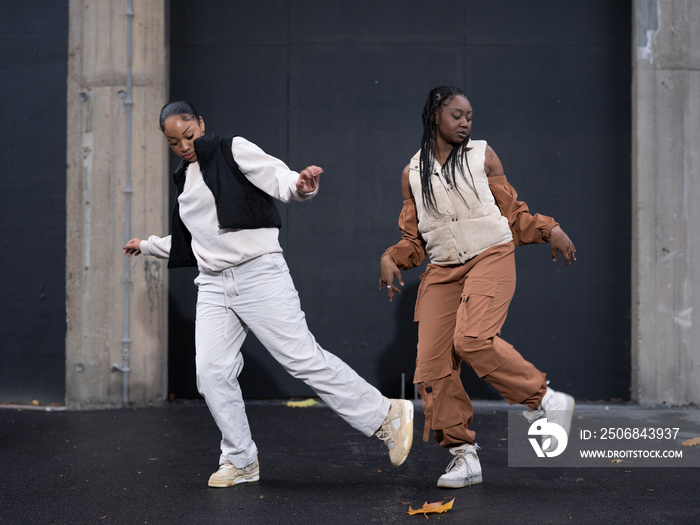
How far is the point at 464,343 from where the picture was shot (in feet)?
13.2

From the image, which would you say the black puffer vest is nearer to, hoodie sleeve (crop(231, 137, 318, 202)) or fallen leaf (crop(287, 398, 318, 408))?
hoodie sleeve (crop(231, 137, 318, 202))

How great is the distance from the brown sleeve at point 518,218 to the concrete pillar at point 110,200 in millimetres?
3647

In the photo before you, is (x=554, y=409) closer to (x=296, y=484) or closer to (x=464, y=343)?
(x=464, y=343)

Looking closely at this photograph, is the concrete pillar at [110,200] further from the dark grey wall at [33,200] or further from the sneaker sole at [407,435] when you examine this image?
the sneaker sole at [407,435]

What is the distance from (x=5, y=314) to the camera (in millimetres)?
7324

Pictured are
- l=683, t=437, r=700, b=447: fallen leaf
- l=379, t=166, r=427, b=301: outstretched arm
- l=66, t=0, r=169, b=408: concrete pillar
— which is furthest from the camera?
l=66, t=0, r=169, b=408: concrete pillar

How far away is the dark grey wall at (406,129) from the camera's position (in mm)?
7203

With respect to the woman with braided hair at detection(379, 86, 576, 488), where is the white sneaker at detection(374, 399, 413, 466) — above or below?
below

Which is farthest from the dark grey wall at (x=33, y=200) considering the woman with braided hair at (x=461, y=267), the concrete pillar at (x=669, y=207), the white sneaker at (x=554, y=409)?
the concrete pillar at (x=669, y=207)

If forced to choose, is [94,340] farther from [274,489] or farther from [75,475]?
[274,489]

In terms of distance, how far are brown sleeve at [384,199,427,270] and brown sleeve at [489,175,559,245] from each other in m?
0.47

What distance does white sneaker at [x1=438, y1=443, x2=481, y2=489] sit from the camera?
4.14 meters

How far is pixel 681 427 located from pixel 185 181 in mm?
4031

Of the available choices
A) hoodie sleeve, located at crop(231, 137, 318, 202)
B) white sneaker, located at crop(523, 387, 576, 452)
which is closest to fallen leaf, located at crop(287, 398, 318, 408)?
white sneaker, located at crop(523, 387, 576, 452)
